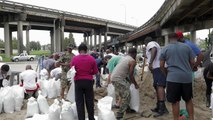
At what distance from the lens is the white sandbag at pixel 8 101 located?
6836 mm

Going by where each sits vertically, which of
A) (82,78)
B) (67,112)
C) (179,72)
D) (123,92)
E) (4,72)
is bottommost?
(67,112)

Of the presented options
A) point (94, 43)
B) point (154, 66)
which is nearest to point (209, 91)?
point (154, 66)

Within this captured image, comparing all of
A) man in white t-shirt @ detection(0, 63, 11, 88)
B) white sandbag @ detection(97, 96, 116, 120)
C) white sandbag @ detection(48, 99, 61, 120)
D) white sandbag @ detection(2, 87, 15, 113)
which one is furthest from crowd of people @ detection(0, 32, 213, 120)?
man in white t-shirt @ detection(0, 63, 11, 88)

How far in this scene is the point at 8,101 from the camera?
6.84 meters

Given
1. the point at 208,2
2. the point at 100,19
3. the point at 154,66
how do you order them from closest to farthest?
the point at 154,66, the point at 208,2, the point at 100,19

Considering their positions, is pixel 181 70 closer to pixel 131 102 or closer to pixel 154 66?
pixel 154 66

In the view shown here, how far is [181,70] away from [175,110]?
2.21 feet

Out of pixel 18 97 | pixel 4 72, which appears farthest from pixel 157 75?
pixel 4 72

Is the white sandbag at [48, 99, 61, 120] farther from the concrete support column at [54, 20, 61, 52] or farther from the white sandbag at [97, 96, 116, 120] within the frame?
the concrete support column at [54, 20, 61, 52]

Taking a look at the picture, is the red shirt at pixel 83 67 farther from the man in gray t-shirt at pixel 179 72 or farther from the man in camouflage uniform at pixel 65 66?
the man in camouflage uniform at pixel 65 66

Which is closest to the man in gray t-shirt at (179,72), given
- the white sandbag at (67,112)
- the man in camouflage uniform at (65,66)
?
the white sandbag at (67,112)

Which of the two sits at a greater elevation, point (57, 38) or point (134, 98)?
point (57, 38)

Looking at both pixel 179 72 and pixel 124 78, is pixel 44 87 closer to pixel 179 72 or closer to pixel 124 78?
pixel 124 78

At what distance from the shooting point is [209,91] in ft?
21.3
